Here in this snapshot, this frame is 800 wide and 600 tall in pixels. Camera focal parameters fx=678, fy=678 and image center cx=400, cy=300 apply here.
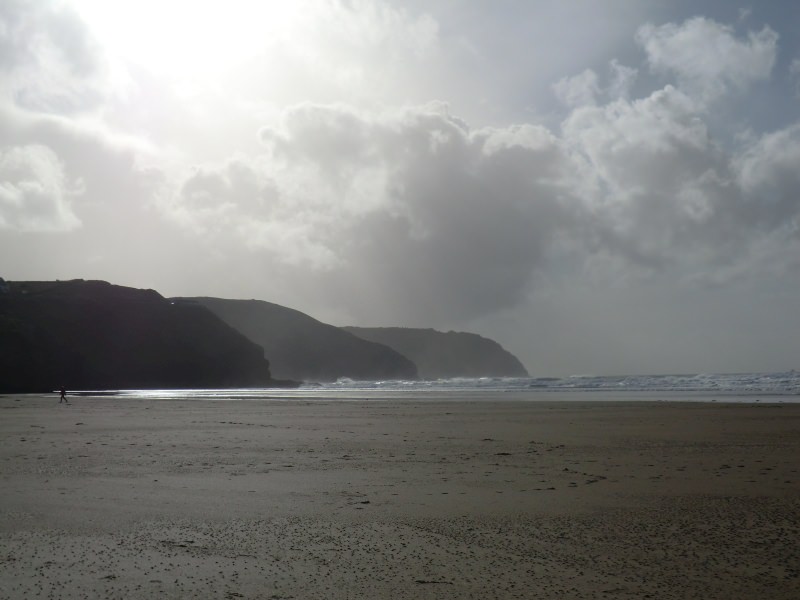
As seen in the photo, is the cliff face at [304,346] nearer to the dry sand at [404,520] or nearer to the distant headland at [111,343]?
the distant headland at [111,343]

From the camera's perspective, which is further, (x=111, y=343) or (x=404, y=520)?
(x=111, y=343)

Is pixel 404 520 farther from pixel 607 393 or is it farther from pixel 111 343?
pixel 111 343

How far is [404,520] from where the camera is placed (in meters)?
7.03

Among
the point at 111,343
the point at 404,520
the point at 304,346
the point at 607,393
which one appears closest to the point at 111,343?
the point at 111,343

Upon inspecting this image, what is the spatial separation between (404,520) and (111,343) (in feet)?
340

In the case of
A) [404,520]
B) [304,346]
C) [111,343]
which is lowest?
[404,520]

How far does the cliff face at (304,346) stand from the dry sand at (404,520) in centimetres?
15812

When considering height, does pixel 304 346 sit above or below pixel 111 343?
above

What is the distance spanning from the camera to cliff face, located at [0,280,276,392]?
85812 mm

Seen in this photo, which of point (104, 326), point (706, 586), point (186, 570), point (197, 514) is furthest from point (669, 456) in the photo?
point (104, 326)

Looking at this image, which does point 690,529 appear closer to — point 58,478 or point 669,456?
point 669,456

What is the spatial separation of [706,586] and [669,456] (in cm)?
747

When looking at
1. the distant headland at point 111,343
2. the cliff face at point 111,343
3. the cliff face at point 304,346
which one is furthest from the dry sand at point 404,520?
the cliff face at point 304,346

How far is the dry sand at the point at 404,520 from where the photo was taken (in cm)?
502
